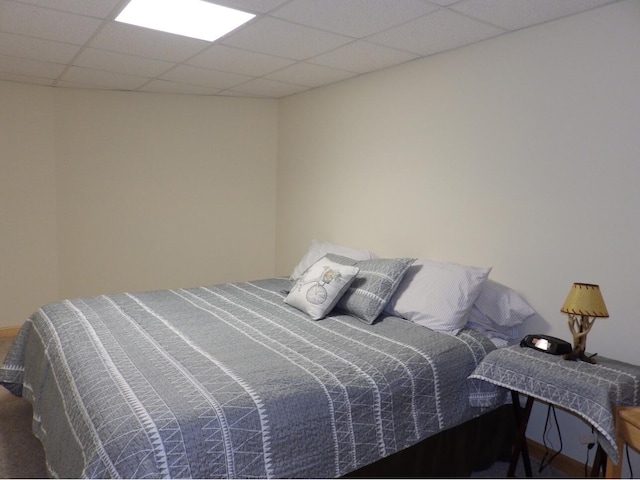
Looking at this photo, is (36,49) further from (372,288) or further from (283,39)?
(372,288)

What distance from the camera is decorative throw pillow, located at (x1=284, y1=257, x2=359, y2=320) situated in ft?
8.89

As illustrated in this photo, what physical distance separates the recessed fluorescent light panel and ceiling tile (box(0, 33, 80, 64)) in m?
0.70

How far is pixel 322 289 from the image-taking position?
2.75 meters

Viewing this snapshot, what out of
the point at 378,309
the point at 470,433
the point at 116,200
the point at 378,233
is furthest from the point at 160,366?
the point at 116,200

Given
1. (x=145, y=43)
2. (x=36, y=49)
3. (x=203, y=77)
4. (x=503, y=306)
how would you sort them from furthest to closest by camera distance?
(x=203, y=77) → (x=36, y=49) → (x=145, y=43) → (x=503, y=306)

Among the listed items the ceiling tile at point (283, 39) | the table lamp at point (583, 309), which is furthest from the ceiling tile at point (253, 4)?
the table lamp at point (583, 309)

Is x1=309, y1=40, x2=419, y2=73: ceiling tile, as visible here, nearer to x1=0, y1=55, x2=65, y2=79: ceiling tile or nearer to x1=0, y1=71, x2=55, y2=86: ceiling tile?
x1=0, y1=55, x2=65, y2=79: ceiling tile

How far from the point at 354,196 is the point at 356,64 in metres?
0.98

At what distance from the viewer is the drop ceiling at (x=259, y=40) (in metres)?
2.27

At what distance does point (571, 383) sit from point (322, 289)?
1.32m

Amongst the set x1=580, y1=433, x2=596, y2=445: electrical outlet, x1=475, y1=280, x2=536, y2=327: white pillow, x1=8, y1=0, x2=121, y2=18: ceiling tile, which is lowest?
x1=580, y1=433, x2=596, y2=445: electrical outlet

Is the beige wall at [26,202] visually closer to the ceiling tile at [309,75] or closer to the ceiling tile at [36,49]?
the ceiling tile at [36,49]

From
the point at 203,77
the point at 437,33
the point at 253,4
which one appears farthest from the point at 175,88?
the point at 437,33

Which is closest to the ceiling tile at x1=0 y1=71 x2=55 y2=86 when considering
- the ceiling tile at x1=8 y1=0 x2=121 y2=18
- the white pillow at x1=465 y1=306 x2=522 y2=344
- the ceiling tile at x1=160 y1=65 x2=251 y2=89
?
the ceiling tile at x1=160 y1=65 x2=251 y2=89
